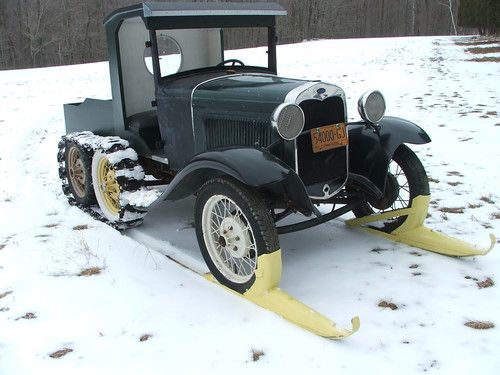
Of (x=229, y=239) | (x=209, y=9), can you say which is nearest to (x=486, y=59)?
(x=209, y=9)

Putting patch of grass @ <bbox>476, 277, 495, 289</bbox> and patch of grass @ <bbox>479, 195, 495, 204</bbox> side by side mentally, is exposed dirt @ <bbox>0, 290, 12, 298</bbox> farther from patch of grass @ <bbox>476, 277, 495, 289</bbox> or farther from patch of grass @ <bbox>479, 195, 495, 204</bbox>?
patch of grass @ <bbox>479, 195, 495, 204</bbox>

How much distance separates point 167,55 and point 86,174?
4.65 ft

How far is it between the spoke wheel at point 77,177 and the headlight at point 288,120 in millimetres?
2466

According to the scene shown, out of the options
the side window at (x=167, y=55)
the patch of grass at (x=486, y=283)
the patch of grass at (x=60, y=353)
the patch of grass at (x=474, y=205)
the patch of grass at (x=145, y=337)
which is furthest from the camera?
the patch of grass at (x=474, y=205)

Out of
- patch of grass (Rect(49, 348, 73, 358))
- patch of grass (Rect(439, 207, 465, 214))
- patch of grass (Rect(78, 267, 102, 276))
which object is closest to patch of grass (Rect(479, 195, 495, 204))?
patch of grass (Rect(439, 207, 465, 214))

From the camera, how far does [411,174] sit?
400 centimetres

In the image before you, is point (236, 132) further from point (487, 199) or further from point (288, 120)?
point (487, 199)

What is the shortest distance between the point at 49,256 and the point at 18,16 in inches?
2026

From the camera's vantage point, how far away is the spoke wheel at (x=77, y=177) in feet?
16.3

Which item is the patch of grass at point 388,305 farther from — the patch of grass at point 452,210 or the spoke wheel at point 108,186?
the spoke wheel at point 108,186

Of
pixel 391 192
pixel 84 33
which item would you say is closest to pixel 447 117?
pixel 391 192

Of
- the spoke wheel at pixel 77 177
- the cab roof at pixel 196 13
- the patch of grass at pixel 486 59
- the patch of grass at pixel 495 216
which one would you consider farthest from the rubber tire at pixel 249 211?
the patch of grass at pixel 486 59

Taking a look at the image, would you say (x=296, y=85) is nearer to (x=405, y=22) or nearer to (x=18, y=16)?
(x=18, y=16)

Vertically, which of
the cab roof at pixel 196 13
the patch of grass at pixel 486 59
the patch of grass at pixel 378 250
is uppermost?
the cab roof at pixel 196 13
